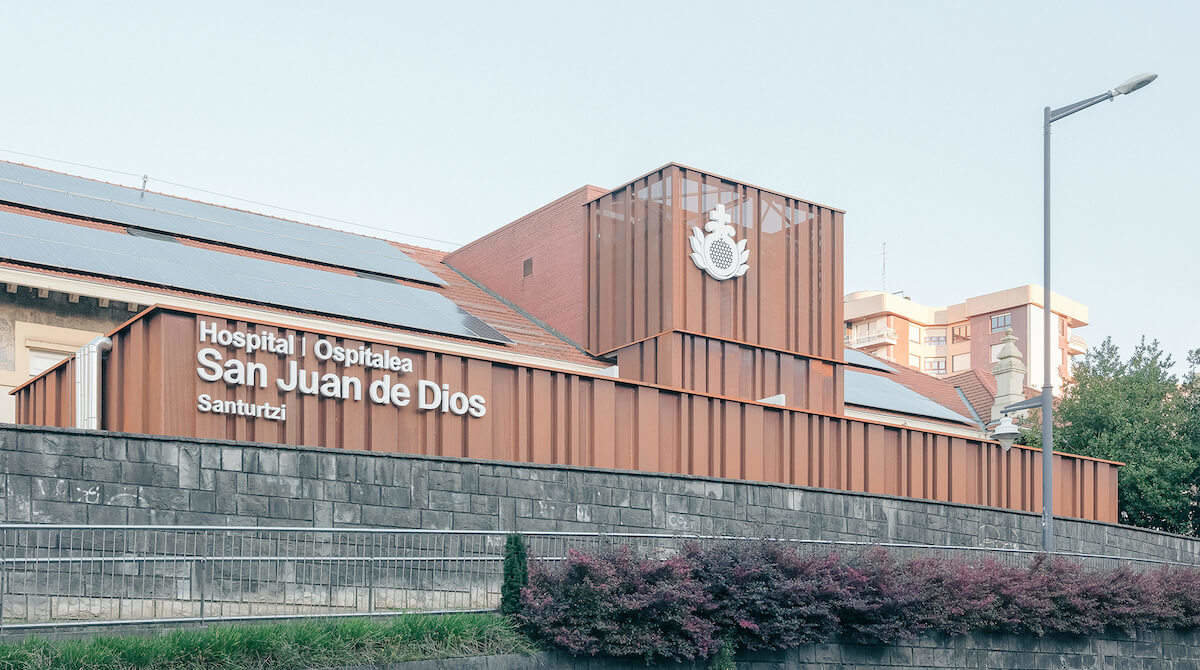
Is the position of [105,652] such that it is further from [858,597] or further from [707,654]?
[858,597]

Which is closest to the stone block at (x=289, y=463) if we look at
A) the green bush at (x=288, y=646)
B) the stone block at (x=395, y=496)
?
the stone block at (x=395, y=496)

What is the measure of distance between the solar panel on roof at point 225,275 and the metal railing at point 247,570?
38.8 ft

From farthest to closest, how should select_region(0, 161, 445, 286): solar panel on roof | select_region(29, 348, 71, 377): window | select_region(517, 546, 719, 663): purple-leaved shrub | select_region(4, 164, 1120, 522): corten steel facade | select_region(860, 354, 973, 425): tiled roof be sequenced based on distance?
select_region(860, 354, 973, 425): tiled roof → select_region(0, 161, 445, 286): solar panel on roof → select_region(29, 348, 71, 377): window → select_region(4, 164, 1120, 522): corten steel facade → select_region(517, 546, 719, 663): purple-leaved shrub

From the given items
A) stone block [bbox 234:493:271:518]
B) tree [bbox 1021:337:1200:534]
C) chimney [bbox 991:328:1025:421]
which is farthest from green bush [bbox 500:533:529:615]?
chimney [bbox 991:328:1025:421]

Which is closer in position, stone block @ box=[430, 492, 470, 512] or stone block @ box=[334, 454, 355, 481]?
stone block @ box=[334, 454, 355, 481]

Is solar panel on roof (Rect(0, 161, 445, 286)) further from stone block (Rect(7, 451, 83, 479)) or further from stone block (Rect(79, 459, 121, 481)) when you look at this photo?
stone block (Rect(7, 451, 83, 479))

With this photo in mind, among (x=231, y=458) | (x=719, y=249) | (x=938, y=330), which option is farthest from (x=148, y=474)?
(x=938, y=330)

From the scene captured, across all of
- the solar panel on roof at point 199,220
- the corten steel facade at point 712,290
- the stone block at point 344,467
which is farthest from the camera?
the solar panel on roof at point 199,220

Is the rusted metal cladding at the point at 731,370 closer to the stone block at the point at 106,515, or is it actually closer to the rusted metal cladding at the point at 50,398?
the rusted metal cladding at the point at 50,398

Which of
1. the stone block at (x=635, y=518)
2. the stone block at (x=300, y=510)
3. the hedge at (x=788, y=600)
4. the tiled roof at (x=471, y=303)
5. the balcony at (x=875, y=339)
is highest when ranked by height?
the balcony at (x=875, y=339)

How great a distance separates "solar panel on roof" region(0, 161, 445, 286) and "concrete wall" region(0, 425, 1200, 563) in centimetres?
1459

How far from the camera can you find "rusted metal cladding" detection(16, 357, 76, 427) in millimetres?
25172

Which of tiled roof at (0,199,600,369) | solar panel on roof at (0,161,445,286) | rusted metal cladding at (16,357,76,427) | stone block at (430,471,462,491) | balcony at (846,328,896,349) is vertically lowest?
stone block at (430,471,462,491)

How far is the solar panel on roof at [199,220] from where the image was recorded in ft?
115
